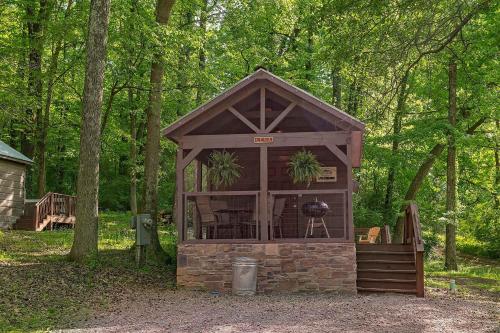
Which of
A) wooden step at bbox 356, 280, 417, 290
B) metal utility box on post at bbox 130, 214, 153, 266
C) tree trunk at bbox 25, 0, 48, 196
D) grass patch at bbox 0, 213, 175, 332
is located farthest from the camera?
tree trunk at bbox 25, 0, 48, 196

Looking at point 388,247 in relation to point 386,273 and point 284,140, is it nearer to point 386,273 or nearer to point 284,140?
point 386,273

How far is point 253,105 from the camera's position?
1250 centimetres

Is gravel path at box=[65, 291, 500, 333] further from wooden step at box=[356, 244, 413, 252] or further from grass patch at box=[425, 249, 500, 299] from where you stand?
wooden step at box=[356, 244, 413, 252]

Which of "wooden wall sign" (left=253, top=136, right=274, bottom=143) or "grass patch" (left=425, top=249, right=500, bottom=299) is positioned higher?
"wooden wall sign" (left=253, top=136, right=274, bottom=143)

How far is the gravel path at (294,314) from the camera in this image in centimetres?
715

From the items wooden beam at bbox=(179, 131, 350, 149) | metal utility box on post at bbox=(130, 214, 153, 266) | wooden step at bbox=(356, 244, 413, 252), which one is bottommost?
wooden step at bbox=(356, 244, 413, 252)

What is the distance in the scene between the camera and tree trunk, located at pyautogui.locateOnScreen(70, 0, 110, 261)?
422 inches

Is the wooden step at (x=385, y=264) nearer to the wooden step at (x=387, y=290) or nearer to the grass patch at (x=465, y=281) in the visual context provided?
the wooden step at (x=387, y=290)

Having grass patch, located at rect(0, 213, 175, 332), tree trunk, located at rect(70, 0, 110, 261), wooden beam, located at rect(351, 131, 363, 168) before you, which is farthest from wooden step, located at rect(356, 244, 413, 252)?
tree trunk, located at rect(70, 0, 110, 261)

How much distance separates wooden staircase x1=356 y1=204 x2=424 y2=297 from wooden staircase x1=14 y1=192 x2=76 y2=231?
12223 mm

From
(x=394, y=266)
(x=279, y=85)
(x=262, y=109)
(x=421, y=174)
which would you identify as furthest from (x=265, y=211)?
(x=421, y=174)

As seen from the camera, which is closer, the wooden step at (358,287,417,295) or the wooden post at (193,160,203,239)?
the wooden step at (358,287,417,295)

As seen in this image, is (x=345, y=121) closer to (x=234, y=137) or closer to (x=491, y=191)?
(x=234, y=137)

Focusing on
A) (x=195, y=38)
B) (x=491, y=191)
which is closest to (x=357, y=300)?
(x=195, y=38)
